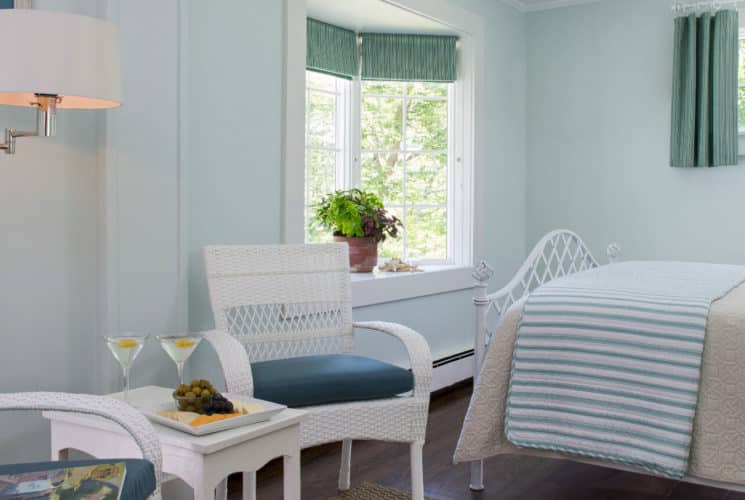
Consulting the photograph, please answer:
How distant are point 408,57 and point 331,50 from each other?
1.69ft

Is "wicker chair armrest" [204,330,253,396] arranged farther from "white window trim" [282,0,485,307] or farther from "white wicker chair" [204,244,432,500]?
"white window trim" [282,0,485,307]

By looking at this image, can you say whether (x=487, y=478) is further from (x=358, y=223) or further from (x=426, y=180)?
(x=426, y=180)

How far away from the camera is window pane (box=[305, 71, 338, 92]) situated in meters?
4.00

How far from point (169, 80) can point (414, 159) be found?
2.14 meters

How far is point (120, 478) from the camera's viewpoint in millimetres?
1365

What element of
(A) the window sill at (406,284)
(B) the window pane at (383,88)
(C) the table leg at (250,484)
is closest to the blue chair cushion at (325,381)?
(C) the table leg at (250,484)

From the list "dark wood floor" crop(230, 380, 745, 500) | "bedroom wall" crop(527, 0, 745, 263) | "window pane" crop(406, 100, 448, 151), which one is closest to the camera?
"dark wood floor" crop(230, 380, 745, 500)

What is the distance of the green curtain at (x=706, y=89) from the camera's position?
411 cm

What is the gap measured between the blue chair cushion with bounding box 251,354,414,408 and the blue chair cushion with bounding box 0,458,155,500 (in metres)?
0.68

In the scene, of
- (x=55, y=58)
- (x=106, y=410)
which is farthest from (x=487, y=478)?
(x=55, y=58)

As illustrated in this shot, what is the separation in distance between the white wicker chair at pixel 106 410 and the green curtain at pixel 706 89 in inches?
141

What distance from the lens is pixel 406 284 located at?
383 centimetres

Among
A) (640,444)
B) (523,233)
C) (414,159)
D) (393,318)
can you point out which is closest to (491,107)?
(414,159)

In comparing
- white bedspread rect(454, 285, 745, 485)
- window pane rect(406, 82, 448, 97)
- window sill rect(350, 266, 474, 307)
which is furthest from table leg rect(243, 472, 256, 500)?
window pane rect(406, 82, 448, 97)
